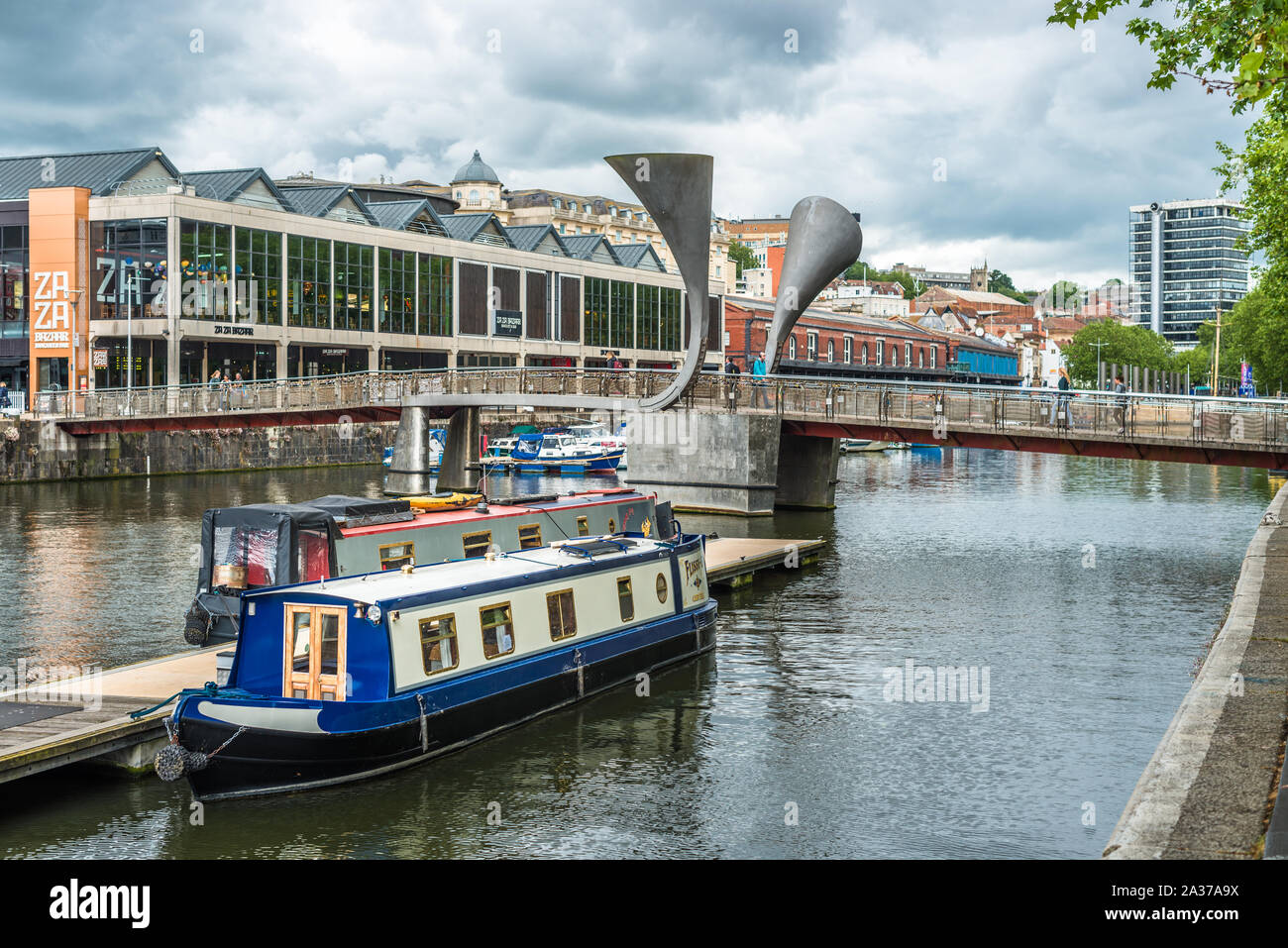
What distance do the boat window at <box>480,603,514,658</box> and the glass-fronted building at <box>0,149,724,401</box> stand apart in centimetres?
5317

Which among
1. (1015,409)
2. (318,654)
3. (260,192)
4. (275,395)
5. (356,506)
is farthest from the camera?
(260,192)

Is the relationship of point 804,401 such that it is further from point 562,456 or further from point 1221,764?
point 1221,764

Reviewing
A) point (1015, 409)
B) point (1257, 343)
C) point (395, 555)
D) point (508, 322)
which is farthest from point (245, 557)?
point (1257, 343)

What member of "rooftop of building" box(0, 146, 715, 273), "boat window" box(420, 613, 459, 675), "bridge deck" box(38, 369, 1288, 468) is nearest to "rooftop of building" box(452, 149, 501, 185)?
"rooftop of building" box(0, 146, 715, 273)

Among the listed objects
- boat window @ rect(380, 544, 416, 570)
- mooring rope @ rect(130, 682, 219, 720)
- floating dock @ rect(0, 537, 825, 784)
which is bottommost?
floating dock @ rect(0, 537, 825, 784)

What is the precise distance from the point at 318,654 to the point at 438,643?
1724mm

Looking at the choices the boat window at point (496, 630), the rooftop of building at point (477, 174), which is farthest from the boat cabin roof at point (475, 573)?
the rooftop of building at point (477, 174)

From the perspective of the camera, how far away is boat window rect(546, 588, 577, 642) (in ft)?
68.2

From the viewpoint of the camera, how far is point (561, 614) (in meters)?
21.0

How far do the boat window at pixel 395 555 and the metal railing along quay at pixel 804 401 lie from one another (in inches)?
831

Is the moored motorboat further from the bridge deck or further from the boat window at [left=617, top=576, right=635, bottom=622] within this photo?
the boat window at [left=617, top=576, right=635, bottom=622]

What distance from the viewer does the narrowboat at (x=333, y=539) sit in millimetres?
22531

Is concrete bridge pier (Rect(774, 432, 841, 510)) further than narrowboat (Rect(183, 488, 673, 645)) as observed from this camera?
Yes
